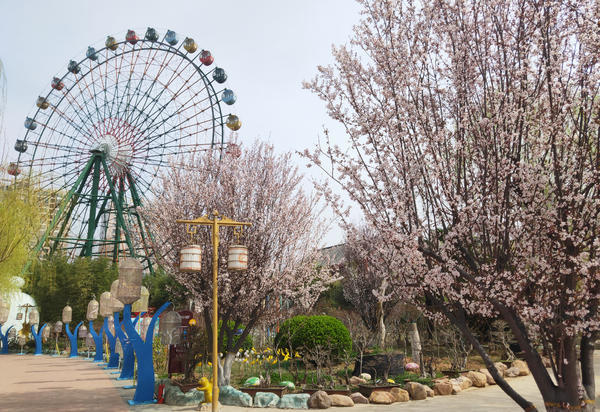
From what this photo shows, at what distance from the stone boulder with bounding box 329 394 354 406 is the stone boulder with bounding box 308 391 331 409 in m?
0.15

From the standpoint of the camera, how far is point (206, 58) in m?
30.2

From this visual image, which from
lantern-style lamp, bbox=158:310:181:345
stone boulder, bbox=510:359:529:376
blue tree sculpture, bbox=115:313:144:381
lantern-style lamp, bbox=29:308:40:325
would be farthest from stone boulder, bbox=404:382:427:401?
lantern-style lamp, bbox=29:308:40:325

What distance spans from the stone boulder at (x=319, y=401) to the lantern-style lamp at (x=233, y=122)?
23.2 m

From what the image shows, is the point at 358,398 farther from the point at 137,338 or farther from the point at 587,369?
the point at 587,369

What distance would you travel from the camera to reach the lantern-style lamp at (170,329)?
10.0m

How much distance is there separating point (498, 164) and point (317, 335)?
30.9 ft

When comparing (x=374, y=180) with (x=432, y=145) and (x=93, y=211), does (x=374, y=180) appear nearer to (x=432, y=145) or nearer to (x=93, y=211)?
(x=432, y=145)

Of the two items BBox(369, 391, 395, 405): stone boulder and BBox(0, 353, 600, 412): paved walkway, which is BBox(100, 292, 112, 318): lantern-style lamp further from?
BBox(369, 391, 395, 405): stone boulder

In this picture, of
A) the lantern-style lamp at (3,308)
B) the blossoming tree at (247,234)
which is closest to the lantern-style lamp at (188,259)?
the blossoming tree at (247,234)

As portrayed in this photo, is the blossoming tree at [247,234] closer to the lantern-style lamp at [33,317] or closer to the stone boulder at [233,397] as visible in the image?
the stone boulder at [233,397]

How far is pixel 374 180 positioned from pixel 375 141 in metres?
0.41

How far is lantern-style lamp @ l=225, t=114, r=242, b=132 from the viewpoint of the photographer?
1188 inches

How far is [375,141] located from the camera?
4.91 metres

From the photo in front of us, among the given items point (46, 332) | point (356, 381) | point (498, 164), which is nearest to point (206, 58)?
point (46, 332)
